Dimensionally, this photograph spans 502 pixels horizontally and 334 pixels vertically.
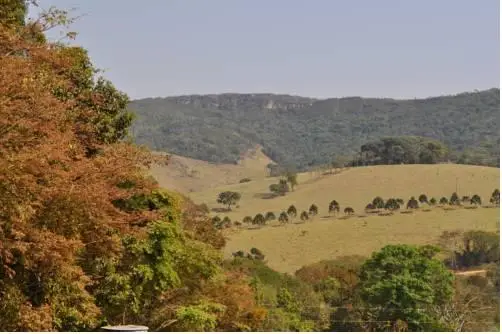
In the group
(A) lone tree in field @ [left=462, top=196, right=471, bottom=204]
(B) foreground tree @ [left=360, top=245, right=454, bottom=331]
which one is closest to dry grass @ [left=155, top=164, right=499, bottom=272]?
(A) lone tree in field @ [left=462, top=196, right=471, bottom=204]

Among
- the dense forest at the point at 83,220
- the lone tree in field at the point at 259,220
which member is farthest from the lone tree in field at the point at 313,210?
the dense forest at the point at 83,220

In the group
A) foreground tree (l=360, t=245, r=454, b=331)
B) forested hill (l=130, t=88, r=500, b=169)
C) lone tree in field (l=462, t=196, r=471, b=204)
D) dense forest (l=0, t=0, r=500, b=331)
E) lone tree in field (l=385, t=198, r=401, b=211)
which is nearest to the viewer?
dense forest (l=0, t=0, r=500, b=331)

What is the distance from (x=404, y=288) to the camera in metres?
33.6

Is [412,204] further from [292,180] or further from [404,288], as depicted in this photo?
[404,288]

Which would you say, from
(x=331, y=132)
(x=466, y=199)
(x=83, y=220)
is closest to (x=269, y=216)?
(x=466, y=199)

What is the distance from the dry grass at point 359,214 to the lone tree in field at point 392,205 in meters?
2.83

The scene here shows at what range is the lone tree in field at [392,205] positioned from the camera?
268 ft

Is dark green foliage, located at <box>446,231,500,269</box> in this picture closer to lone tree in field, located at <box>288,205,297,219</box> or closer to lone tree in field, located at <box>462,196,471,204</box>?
lone tree in field, located at <box>462,196,471,204</box>

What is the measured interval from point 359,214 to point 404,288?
4928 centimetres

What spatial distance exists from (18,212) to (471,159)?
4395 inches

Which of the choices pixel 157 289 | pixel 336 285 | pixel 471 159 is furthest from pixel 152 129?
pixel 157 289

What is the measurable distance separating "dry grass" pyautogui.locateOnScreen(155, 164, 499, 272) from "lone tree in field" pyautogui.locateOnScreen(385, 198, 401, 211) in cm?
283

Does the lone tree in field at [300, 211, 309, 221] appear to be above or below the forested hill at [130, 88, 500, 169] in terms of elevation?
below

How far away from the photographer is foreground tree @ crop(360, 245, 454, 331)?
107 feet
